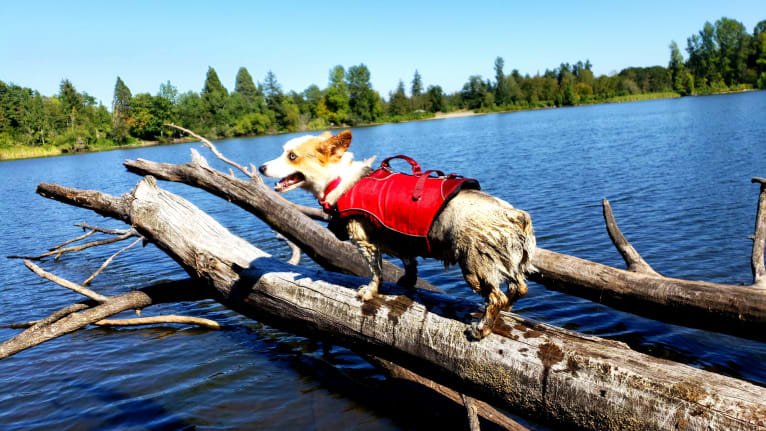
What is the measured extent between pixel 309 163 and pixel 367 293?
1426mm

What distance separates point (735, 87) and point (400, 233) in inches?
5607

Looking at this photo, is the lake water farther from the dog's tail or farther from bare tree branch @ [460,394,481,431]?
the dog's tail

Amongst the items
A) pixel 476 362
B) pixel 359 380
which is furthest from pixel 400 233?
pixel 359 380

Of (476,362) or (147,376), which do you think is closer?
(476,362)

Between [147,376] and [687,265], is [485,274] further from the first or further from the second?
[687,265]

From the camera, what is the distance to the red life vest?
3.84m

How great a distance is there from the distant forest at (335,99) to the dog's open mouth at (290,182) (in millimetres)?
96616

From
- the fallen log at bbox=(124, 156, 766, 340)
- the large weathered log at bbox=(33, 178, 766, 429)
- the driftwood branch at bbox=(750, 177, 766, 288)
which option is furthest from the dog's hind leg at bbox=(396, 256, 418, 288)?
the driftwood branch at bbox=(750, 177, 766, 288)

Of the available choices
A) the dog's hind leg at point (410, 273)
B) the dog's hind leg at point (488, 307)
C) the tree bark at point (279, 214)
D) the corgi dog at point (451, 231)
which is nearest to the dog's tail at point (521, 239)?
the corgi dog at point (451, 231)

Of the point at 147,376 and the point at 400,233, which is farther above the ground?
the point at 400,233

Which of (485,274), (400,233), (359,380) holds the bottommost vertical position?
(359,380)

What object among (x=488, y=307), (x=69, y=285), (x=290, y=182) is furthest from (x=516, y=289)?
(x=69, y=285)

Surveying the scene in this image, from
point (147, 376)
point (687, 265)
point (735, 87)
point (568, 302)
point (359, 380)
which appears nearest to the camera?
point (359, 380)

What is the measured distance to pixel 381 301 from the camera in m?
4.25
